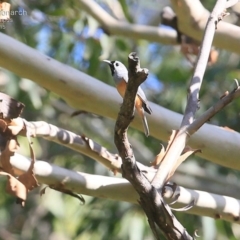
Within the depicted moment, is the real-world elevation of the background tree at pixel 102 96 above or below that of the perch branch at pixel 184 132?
below

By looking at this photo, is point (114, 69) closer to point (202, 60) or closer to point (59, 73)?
point (202, 60)

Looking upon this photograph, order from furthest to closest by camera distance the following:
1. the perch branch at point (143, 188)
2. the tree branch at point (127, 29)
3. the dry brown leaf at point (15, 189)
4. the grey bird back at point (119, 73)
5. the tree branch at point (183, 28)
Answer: the tree branch at point (127, 29) < the tree branch at point (183, 28) < the dry brown leaf at point (15, 189) < the grey bird back at point (119, 73) < the perch branch at point (143, 188)

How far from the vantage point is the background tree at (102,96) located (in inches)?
49.6

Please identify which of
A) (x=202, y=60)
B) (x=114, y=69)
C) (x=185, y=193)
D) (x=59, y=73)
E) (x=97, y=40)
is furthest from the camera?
(x=97, y=40)

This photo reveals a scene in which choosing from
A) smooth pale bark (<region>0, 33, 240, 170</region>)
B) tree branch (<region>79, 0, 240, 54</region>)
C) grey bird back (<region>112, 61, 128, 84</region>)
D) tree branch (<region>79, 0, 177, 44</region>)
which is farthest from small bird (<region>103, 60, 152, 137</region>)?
tree branch (<region>79, 0, 177, 44</region>)

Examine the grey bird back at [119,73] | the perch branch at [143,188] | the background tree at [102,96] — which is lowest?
the background tree at [102,96]

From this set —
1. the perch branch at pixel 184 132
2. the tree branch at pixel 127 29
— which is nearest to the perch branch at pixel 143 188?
the perch branch at pixel 184 132

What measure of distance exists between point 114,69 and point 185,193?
291 millimetres

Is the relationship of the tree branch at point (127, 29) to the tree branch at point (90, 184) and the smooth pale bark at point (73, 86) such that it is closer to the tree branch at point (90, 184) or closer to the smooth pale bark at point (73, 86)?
the smooth pale bark at point (73, 86)

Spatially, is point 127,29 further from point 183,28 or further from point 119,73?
point 119,73

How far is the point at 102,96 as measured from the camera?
4.14 feet

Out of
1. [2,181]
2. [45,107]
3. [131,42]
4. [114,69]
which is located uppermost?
[114,69]

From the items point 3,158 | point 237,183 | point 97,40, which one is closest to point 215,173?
point 237,183

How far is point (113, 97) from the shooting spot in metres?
1.26
